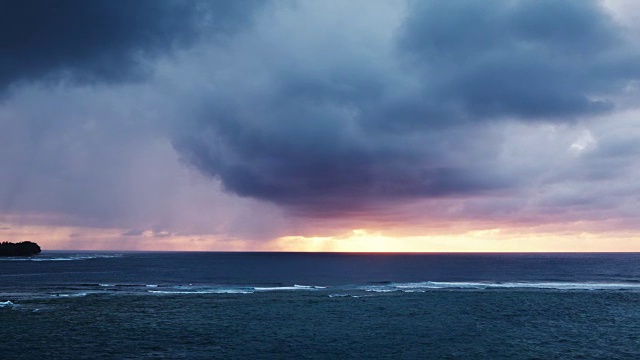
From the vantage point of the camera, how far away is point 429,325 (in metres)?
57.7

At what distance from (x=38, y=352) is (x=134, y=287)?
195 ft

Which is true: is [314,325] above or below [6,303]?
below

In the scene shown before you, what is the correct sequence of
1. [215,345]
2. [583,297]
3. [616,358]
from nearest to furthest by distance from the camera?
[616,358], [215,345], [583,297]

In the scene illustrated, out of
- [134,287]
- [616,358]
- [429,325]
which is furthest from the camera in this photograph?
[134,287]

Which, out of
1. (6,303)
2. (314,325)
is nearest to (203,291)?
(6,303)

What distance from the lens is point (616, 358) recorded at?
4284 centimetres

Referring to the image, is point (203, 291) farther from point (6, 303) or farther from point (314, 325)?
point (314, 325)

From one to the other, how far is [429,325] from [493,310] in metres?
17.2

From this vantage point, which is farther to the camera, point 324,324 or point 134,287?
point 134,287

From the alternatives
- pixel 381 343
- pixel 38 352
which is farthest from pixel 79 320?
pixel 381 343

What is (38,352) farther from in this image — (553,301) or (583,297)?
(583,297)

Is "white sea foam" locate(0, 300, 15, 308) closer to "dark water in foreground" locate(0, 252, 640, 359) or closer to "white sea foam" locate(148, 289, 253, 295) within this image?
"dark water in foreground" locate(0, 252, 640, 359)

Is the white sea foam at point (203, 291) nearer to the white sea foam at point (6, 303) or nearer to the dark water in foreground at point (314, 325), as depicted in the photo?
the dark water in foreground at point (314, 325)

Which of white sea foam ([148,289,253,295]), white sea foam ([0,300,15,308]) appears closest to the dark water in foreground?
white sea foam ([0,300,15,308])
